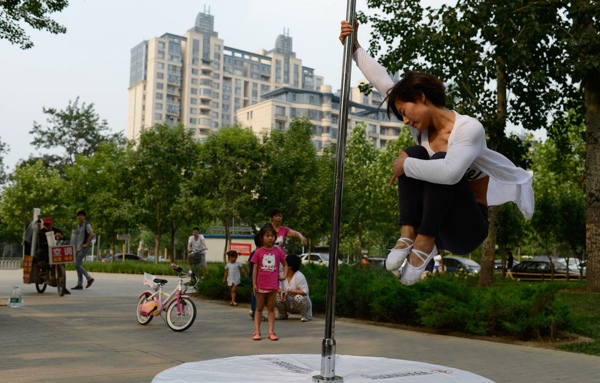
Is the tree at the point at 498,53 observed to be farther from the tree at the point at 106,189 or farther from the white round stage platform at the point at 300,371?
the tree at the point at 106,189

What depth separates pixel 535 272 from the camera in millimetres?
35844

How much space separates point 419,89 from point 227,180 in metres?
34.5

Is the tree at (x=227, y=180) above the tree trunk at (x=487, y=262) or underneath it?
above

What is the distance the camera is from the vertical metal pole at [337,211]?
4367 mm

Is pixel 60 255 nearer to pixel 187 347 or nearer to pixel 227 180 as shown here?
pixel 187 347

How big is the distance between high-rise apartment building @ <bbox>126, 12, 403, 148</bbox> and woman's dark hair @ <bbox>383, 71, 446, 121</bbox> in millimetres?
110947

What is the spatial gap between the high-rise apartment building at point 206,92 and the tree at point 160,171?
73701mm

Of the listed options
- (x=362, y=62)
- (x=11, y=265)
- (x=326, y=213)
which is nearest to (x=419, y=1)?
(x=362, y=62)

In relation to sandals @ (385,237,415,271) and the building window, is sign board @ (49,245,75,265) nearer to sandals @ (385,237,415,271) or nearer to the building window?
sandals @ (385,237,415,271)

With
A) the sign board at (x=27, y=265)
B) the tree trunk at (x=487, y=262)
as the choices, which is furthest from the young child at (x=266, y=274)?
the tree trunk at (x=487, y=262)

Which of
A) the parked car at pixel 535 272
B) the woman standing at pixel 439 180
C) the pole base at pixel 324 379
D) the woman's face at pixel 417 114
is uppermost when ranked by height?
the woman's face at pixel 417 114

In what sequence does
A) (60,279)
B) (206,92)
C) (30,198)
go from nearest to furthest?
(60,279)
(30,198)
(206,92)

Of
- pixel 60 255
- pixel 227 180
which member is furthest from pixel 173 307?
pixel 227 180

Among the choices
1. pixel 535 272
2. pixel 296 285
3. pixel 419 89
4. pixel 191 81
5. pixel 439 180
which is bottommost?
pixel 535 272
